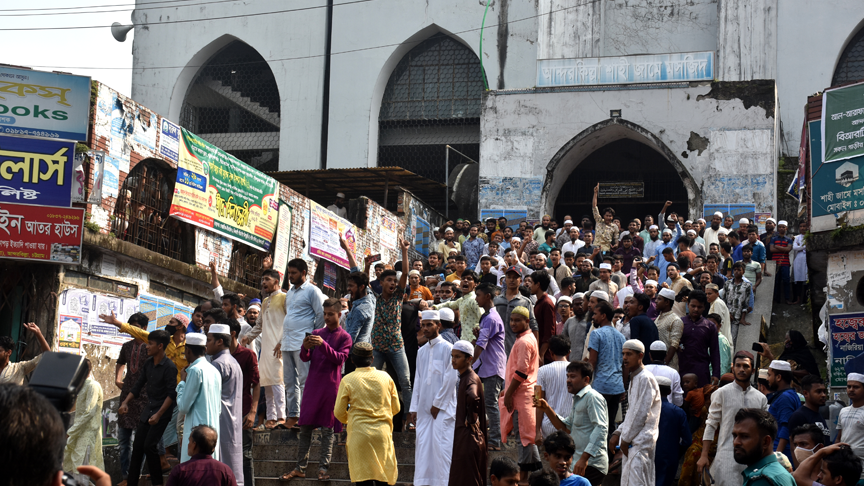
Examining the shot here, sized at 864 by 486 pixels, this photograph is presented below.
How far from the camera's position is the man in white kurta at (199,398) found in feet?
23.6

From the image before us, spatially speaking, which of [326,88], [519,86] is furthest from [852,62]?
[326,88]

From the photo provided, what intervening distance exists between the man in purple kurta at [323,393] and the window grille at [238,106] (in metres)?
18.1

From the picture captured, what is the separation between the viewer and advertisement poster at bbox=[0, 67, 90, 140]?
1152 centimetres

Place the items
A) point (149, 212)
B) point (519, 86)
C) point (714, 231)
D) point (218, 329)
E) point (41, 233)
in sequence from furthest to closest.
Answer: point (519, 86), point (714, 231), point (149, 212), point (41, 233), point (218, 329)

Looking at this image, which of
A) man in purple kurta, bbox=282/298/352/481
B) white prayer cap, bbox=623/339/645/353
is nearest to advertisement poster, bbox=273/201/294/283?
man in purple kurta, bbox=282/298/352/481

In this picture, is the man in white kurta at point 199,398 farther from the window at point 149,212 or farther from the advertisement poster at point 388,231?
the advertisement poster at point 388,231

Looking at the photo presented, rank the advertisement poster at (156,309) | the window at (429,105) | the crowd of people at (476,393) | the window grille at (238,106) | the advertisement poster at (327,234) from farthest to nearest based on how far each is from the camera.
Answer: the window grille at (238,106)
the window at (429,105)
the advertisement poster at (327,234)
the advertisement poster at (156,309)
the crowd of people at (476,393)

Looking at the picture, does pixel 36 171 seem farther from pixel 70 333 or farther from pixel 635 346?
pixel 635 346

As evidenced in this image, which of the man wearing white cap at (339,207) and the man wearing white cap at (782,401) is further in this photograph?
the man wearing white cap at (339,207)

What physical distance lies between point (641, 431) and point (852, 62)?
64.4 feet

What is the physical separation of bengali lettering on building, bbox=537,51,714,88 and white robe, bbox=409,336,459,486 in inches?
600

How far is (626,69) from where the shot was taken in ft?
71.7

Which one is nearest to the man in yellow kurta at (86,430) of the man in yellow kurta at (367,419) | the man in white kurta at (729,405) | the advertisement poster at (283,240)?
the man in yellow kurta at (367,419)

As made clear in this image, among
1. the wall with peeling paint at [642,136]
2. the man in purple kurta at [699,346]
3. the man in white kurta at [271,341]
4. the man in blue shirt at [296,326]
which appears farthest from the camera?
the wall with peeling paint at [642,136]
